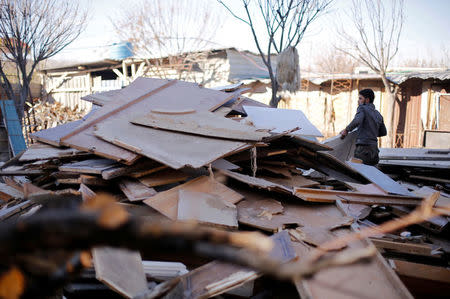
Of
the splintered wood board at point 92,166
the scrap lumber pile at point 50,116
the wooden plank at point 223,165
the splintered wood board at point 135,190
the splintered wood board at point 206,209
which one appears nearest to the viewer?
the splintered wood board at point 206,209

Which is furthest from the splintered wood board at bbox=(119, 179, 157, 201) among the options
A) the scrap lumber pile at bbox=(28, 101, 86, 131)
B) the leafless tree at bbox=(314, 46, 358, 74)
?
the leafless tree at bbox=(314, 46, 358, 74)

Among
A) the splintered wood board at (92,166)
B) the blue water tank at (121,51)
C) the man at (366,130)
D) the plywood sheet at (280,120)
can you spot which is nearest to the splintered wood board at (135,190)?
the splintered wood board at (92,166)

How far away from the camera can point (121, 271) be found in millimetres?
1883

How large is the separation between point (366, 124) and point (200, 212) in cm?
366

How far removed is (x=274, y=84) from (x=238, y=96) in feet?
9.10

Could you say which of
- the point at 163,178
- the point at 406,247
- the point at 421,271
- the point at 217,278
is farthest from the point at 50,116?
the point at 421,271

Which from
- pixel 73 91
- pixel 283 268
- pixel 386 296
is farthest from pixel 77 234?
pixel 73 91

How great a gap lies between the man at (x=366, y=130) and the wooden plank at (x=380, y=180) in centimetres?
84

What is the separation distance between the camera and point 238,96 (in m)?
4.71

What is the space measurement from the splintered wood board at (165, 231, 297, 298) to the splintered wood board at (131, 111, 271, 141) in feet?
4.41

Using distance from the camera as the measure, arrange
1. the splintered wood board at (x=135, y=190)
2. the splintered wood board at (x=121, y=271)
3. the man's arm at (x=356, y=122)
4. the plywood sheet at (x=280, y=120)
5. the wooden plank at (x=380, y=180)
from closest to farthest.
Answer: the splintered wood board at (x=121, y=271) < the splintered wood board at (x=135, y=190) < the wooden plank at (x=380, y=180) < the plywood sheet at (x=280, y=120) < the man's arm at (x=356, y=122)

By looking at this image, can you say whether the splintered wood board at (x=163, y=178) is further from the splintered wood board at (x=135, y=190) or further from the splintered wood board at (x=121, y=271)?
the splintered wood board at (x=121, y=271)

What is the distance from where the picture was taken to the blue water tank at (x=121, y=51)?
16.2 m

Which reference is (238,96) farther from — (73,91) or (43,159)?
(73,91)
